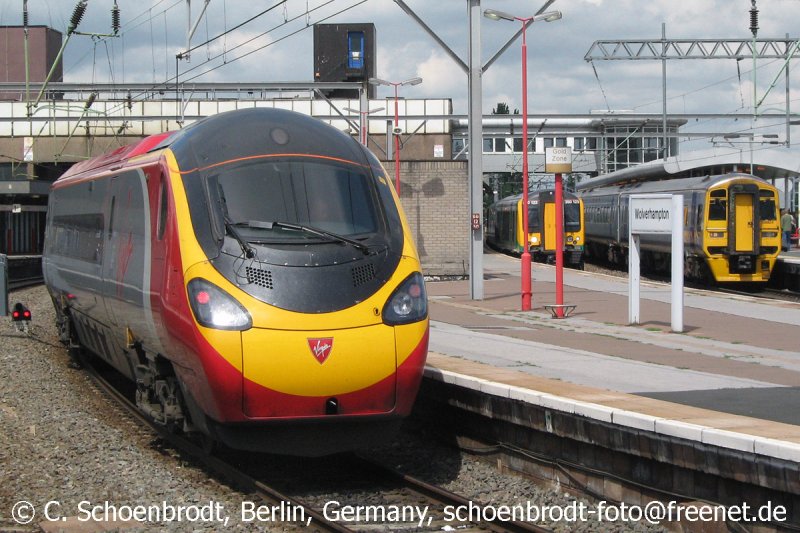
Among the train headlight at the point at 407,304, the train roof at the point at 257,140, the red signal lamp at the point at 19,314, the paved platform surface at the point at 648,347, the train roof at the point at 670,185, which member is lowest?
the paved platform surface at the point at 648,347

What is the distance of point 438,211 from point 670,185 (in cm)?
734

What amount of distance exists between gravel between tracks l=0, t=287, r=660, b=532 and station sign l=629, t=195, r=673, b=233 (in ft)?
27.2

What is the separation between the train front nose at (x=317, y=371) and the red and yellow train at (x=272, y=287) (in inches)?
0.4

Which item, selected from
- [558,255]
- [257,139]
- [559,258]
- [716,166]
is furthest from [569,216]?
[257,139]

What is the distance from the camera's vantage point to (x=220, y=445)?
9312 mm

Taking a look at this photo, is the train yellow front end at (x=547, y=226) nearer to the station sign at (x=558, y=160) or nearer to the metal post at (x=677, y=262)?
the station sign at (x=558, y=160)

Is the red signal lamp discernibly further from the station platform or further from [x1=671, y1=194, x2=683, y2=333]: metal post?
[x1=671, y1=194, x2=683, y2=333]: metal post

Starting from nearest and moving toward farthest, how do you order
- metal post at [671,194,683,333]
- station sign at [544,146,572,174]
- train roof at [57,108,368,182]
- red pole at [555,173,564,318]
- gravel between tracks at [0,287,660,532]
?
gravel between tracks at [0,287,660,532] < train roof at [57,108,368,182] < metal post at [671,194,683,333] < station sign at [544,146,572,174] < red pole at [555,173,564,318]

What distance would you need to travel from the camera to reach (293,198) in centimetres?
904

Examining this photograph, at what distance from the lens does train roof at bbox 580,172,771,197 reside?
1166 inches

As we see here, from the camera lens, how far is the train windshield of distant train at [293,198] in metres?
8.80

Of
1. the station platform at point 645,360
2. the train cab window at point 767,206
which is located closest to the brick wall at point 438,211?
the station platform at point 645,360

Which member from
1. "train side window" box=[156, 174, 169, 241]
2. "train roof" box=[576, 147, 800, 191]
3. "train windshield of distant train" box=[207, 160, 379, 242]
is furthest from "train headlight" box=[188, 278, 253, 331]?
"train roof" box=[576, 147, 800, 191]

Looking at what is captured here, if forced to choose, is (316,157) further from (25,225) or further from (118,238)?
A: (25,225)
